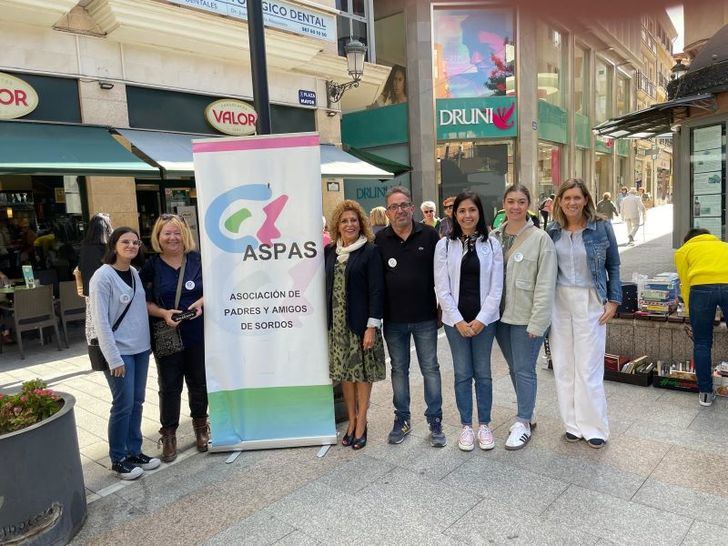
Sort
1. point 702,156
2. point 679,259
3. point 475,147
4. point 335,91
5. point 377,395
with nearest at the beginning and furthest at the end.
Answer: point 679,259 → point 377,395 → point 702,156 → point 335,91 → point 475,147

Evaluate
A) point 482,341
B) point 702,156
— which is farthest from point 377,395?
point 702,156

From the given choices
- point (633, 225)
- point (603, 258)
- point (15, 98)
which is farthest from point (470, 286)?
A: point (633, 225)

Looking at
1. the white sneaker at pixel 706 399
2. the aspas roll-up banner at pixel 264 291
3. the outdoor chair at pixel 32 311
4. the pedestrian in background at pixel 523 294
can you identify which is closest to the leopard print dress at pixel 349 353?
the aspas roll-up banner at pixel 264 291

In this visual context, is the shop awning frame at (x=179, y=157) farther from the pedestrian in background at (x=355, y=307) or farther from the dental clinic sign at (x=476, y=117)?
the dental clinic sign at (x=476, y=117)

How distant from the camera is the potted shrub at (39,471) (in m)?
2.88

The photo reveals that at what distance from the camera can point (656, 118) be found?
27.6ft

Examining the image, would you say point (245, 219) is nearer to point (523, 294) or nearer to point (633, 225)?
point (523, 294)

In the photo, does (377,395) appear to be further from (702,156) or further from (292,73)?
(292,73)

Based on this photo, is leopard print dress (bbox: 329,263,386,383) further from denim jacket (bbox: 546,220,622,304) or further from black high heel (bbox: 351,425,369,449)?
denim jacket (bbox: 546,220,622,304)

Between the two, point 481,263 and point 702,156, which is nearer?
point 481,263

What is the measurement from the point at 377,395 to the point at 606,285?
2.35m

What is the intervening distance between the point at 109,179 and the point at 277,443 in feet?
22.0

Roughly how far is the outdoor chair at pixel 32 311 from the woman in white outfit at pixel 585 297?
656cm

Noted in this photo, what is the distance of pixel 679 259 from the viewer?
4594 mm
